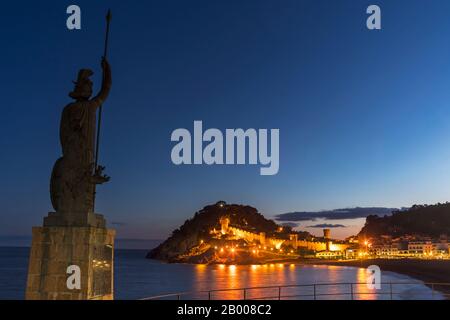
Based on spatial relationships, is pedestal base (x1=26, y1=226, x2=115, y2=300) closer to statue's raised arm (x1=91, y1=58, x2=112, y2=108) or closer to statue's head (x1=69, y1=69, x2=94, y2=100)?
statue's raised arm (x1=91, y1=58, x2=112, y2=108)

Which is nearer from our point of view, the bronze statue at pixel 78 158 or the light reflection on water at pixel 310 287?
the bronze statue at pixel 78 158

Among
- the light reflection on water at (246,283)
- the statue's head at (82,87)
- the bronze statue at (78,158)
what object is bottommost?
the light reflection on water at (246,283)

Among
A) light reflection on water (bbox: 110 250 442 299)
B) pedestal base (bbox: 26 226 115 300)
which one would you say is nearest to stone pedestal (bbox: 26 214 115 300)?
pedestal base (bbox: 26 226 115 300)

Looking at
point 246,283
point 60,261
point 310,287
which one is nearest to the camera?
point 60,261

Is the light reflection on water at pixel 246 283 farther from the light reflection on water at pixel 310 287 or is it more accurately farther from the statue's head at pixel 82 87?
the statue's head at pixel 82 87

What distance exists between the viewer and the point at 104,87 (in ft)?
34.2

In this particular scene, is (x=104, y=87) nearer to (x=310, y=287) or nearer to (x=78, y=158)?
(x=78, y=158)

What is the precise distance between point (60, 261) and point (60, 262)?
0.07 feet

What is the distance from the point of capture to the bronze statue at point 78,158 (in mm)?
9594

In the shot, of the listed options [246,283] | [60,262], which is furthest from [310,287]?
[60,262]

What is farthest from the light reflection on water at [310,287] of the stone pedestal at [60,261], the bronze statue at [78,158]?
the bronze statue at [78,158]

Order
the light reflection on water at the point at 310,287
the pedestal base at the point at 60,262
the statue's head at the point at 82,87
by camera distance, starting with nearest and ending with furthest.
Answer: the pedestal base at the point at 60,262 < the statue's head at the point at 82,87 < the light reflection on water at the point at 310,287
